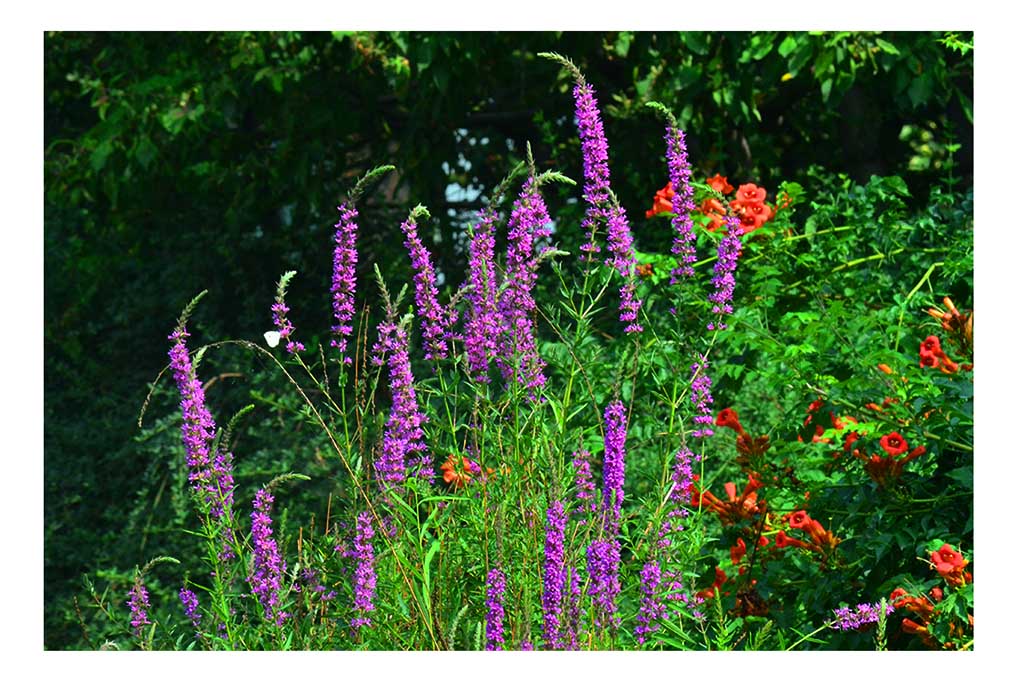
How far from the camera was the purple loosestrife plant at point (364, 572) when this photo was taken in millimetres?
2775

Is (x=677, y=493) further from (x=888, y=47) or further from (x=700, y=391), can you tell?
(x=888, y=47)

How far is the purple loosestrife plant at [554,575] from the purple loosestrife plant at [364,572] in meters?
0.42

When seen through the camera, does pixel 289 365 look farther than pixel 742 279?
Yes

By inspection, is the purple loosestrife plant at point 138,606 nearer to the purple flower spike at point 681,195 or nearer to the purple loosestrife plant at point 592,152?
the purple loosestrife plant at point 592,152

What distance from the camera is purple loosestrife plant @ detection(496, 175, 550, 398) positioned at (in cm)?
263

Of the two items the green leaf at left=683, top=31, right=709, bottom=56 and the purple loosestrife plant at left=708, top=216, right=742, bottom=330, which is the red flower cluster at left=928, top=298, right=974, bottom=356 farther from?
the green leaf at left=683, top=31, right=709, bottom=56

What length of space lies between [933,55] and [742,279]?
196cm

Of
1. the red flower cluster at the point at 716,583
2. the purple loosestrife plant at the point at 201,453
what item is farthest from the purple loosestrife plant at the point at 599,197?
the red flower cluster at the point at 716,583

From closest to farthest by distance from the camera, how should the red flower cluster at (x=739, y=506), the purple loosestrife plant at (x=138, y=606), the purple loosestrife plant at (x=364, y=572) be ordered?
the purple loosestrife plant at (x=364, y=572) < the purple loosestrife plant at (x=138, y=606) < the red flower cluster at (x=739, y=506)

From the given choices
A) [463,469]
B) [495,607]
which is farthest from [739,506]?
[495,607]

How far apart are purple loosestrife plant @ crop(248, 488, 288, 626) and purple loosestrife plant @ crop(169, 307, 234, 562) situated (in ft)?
0.23

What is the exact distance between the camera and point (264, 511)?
9.50 feet
